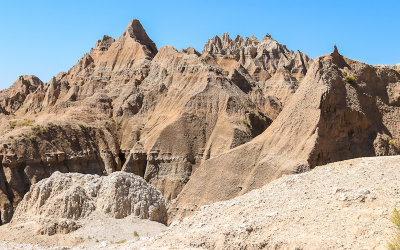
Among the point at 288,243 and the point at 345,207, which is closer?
the point at 288,243

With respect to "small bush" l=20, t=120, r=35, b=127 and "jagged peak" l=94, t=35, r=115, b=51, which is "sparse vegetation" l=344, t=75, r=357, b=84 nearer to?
"small bush" l=20, t=120, r=35, b=127

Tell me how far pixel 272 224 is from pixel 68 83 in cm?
7472

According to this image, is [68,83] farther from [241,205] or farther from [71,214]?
[241,205]

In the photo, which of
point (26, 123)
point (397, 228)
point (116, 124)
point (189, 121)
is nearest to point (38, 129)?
point (26, 123)

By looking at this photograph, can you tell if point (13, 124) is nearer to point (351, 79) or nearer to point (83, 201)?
point (83, 201)

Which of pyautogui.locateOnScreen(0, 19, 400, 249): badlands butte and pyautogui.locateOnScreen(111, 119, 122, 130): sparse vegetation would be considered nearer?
pyautogui.locateOnScreen(0, 19, 400, 249): badlands butte

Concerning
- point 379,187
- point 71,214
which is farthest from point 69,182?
point 379,187

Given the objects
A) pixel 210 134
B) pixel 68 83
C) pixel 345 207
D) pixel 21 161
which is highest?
pixel 68 83

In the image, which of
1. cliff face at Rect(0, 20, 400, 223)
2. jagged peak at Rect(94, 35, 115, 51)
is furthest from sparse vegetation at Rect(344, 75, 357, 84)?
jagged peak at Rect(94, 35, 115, 51)

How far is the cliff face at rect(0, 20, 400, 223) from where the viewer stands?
98.8 ft

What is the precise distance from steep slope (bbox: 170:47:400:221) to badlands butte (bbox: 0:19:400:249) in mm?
87

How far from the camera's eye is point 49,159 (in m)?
54.9

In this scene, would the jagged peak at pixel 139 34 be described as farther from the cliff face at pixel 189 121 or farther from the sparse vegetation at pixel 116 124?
the sparse vegetation at pixel 116 124

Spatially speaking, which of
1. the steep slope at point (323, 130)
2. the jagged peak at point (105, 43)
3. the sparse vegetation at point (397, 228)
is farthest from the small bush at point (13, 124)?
the sparse vegetation at point (397, 228)
